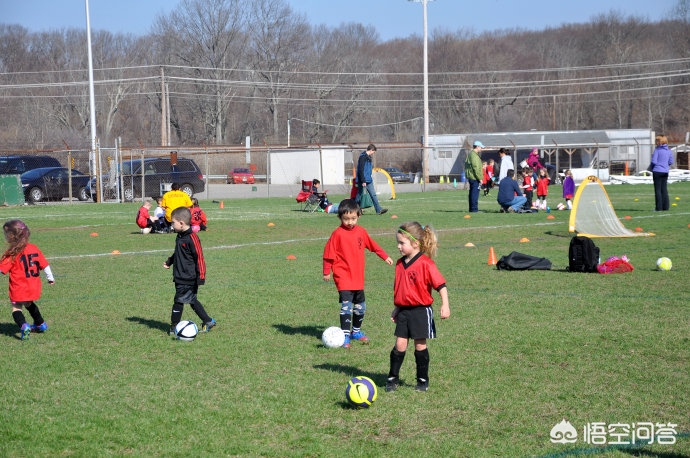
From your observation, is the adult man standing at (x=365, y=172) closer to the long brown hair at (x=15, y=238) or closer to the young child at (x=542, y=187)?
the young child at (x=542, y=187)

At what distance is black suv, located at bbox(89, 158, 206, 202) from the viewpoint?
37531 millimetres

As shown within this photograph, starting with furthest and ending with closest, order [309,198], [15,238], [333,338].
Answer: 1. [309,198]
2. [15,238]
3. [333,338]

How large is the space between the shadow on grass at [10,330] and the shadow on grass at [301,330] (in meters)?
2.84

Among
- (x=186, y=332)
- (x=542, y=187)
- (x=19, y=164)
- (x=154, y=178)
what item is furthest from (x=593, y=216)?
(x=19, y=164)

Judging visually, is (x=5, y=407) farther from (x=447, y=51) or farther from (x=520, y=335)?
(x=447, y=51)

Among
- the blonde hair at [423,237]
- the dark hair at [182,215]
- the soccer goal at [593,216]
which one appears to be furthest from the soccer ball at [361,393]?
the soccer goal at [593,216]

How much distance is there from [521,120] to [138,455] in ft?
320

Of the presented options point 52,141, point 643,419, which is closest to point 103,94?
point 52,141

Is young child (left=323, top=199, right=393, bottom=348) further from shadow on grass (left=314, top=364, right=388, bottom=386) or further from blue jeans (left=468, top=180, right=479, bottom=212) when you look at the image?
blue jeans (left=468, top=180, right=479, bottom=212)

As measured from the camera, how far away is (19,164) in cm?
3809

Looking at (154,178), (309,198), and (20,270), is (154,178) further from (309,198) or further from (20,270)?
(20,270)

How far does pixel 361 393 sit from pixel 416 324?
845mm

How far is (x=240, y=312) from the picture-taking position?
10.5m

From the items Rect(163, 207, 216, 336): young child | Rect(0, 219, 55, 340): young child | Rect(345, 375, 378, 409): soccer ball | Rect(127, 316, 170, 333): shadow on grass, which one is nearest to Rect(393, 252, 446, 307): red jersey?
Rect(345, 375, 378, 409): soccer ball
